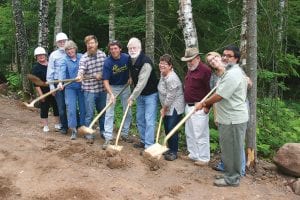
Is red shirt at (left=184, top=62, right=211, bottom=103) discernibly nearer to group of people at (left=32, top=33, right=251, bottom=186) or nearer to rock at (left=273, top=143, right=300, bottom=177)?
group of people at (left=32, top=33, right=251, bottom=186)

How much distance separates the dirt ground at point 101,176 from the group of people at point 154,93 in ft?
1.00

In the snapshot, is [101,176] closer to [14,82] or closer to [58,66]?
[58,66]

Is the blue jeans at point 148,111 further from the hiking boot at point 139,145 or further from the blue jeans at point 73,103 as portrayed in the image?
the blue jeans at point 73,103

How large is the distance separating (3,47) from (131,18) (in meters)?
8.05

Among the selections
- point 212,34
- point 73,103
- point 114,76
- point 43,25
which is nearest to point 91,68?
point 114,76

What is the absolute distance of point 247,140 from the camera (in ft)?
24.0

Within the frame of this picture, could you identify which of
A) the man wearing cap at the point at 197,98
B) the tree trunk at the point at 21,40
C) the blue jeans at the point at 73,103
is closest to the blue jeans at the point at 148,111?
the man wearing cap at the point at 197,98

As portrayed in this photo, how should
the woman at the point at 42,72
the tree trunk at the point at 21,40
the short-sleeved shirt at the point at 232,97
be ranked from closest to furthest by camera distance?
1. the short-sleeved shirt at the point at 232,97
2. the woman at the point at 42,72
3. the tree trunk at the point at 21,40

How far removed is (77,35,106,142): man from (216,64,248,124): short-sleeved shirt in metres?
2.62

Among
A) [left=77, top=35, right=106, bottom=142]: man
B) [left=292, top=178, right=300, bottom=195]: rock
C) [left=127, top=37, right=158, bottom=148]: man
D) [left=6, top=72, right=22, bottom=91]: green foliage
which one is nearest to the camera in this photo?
[left=292, top=178, right=300, bottom=195]: rock

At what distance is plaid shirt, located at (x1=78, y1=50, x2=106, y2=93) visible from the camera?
305 inches

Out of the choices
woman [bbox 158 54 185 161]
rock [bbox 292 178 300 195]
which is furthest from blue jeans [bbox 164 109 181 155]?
rock [bbox 292 178 300 195]

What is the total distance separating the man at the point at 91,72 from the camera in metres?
7.65

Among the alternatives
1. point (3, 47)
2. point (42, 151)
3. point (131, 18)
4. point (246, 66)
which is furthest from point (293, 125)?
point (3, 47)
